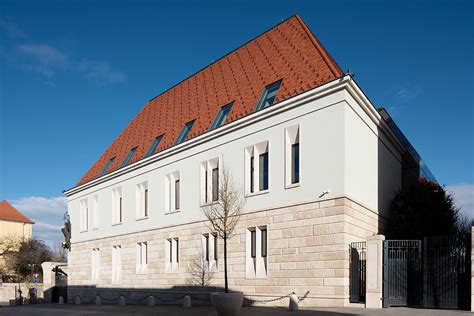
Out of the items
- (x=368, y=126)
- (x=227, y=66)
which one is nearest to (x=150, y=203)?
(x=227, y=66)

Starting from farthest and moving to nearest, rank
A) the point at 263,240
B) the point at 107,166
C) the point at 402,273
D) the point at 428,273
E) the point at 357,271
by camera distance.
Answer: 1. the point at 107,166
2. the point at 263,240
3. the point at 357,271
4. the point at 402,273
5. the point at 428,273

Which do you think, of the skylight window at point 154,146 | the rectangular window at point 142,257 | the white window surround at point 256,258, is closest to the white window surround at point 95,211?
the rectangular window at point 142,257

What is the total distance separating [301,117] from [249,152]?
149 inches

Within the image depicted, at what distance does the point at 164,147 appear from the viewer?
103 ft

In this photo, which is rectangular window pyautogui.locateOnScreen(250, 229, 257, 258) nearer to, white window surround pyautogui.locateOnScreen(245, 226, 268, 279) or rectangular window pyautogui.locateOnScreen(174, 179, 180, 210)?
white window surround pyautogui.locateOnScreen(245, 226, 268, 279)

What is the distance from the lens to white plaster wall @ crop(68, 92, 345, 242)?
20.3 metres

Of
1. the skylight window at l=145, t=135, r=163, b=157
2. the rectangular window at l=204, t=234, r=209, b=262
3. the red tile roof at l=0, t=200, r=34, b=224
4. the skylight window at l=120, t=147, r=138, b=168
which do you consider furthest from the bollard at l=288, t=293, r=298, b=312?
the red tile roof at l=0, t=200, r=34, b=224

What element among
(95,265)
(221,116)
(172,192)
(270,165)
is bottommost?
(95,265)

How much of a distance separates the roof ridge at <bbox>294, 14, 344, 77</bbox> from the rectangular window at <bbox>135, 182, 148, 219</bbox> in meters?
14.4

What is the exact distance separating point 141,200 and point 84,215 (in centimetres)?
974

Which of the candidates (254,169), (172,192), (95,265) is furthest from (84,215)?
(254,169)

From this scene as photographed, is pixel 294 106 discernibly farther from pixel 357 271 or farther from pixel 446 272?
pixel 446 272

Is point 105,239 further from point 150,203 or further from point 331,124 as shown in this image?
point 331,124

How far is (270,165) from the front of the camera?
22734 millimetres
